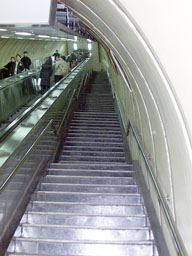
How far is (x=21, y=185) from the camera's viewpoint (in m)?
5.67

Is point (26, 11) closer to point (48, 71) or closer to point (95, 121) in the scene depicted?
point (95, 121)

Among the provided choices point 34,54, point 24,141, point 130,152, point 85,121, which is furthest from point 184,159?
point 34,54

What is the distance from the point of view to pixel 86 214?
5.71 metres

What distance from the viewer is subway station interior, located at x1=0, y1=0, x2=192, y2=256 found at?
2.74 metres

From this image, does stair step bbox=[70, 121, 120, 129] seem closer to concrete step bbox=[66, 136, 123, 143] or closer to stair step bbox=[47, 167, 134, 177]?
concrete step bbox=[66, 136, 123, 143]

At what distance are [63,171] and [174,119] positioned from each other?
14.8 feet

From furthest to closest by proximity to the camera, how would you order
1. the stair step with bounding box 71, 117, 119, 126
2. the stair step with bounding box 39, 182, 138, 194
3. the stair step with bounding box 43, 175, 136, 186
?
1. the stair step with bounding box 71, 117, 119, 126
2. the stair step with bounding box 43, 175, 136, 186
3. the stair step with bounding box 39, 182, 138, 194

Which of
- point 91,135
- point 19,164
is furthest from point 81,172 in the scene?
point 91,135

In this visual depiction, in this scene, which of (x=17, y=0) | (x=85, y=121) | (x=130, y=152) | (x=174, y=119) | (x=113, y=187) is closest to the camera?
(x=174, y=119)

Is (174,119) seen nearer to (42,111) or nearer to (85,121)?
(42,111)

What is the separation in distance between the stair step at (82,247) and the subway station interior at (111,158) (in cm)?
1

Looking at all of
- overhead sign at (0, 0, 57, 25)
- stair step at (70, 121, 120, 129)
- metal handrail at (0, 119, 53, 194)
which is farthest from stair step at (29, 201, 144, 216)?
stair step at (70, 121, 120, 129)

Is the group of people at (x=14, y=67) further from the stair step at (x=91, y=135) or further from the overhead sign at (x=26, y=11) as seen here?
Answer: the overhead sign at (x=26, y=11)

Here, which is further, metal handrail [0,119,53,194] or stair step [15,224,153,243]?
stair step [15,224,153,243]
